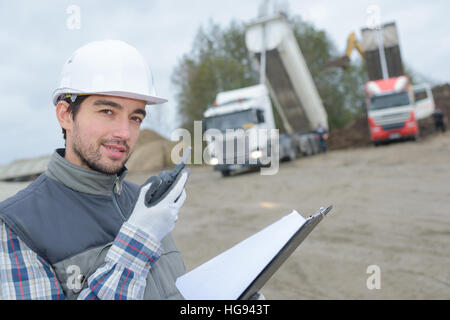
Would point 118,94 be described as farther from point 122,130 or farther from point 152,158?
point 152,158

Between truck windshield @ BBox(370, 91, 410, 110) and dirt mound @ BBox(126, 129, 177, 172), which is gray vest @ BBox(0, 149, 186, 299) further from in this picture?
dirt mound @ BBox(126, 129, 177, 172)

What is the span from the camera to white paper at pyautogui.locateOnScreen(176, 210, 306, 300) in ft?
4.14

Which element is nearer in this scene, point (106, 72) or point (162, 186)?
point (162, 186)

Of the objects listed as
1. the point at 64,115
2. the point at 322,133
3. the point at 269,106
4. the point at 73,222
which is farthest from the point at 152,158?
the point at 73,222

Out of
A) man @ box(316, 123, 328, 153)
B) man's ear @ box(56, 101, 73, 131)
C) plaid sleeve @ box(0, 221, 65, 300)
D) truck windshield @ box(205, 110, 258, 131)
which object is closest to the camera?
plaid sleeve @ box(0, 221, 65, 300)

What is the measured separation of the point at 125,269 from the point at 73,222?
267mm

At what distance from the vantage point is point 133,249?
125cm

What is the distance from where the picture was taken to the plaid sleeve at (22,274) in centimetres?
119

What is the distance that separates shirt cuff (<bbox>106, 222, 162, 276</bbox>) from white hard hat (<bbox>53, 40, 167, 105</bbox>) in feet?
1.83

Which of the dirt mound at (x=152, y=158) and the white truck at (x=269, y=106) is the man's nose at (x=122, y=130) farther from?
the dirt mound at (x=152, y=158)

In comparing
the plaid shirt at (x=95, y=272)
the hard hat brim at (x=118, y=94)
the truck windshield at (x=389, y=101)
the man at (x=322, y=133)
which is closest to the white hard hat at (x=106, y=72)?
the hard hat brim at (x=118, y=94)

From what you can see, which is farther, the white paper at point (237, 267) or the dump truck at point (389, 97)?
the dump truck at point (389, 97)

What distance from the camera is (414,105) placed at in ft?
56.6

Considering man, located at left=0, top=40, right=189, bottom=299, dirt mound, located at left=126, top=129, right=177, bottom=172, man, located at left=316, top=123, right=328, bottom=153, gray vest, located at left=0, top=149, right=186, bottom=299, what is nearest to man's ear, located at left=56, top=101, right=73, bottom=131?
man, located at left=0, top=40, right=189, bottom=299
